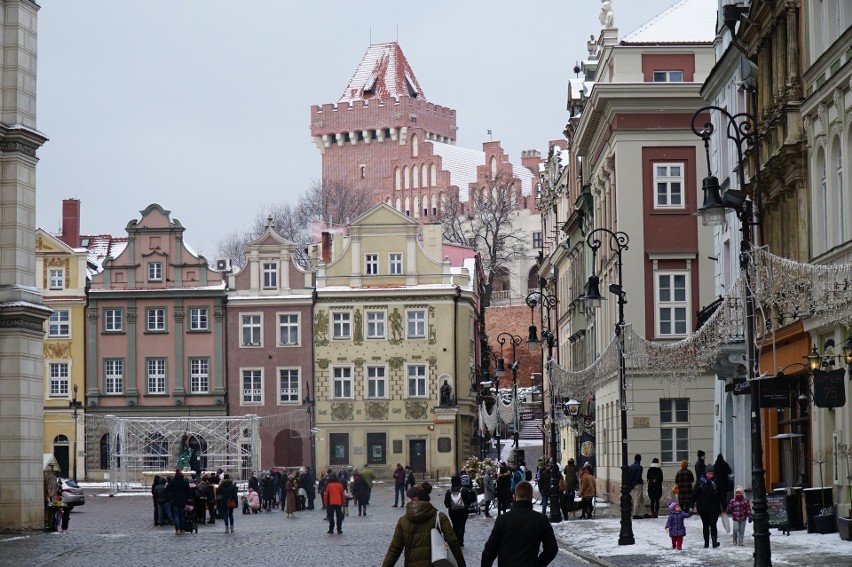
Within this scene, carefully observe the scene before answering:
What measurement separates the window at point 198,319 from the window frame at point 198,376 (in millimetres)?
1439

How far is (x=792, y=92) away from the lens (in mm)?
29281

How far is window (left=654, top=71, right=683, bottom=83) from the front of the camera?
46281 millimetres

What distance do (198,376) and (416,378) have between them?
10.4 meters

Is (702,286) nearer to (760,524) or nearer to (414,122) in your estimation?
(760,524)

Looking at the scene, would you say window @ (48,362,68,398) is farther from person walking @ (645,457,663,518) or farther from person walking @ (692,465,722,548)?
person walking @ (692,465,722,548)

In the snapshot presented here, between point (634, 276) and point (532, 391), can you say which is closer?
point (634, 276)

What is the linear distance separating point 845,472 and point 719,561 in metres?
3.37

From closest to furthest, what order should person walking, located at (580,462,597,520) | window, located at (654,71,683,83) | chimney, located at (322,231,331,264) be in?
person walking, located at (580,462,597,520), window, located at (654,71,683,83), chimney, located at (322,231,331,264)

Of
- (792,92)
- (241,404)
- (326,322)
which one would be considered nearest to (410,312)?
(326,322)

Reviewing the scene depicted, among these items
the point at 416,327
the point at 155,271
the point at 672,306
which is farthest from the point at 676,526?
the point at 155,271

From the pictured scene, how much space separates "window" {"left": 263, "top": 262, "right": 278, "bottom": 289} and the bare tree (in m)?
36.2

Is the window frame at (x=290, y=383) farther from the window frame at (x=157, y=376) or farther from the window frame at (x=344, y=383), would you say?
the window frame at (x=157, y=376)

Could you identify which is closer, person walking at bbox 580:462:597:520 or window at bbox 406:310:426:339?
person walking at bbox 580:462:597:520

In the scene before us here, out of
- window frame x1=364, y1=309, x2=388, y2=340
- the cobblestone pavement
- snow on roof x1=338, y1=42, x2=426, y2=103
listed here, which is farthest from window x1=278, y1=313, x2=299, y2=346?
snow on roof x1=338, y1=42, x2=426, y2=103
